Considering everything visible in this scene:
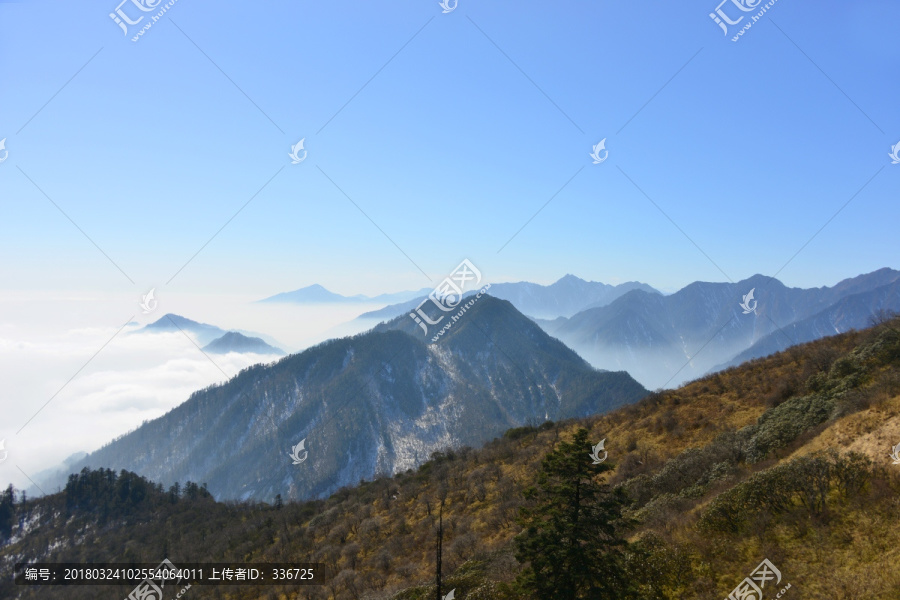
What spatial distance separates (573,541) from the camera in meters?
14.5

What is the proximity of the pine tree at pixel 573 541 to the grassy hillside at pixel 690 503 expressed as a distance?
61 cm

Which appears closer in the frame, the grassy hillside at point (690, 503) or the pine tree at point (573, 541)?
the pine tree at point (573, 541)

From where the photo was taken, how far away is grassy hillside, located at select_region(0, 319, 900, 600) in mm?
15562

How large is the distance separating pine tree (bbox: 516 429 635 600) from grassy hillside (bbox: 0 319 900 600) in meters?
0.61

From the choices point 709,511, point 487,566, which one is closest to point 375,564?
point 487,566

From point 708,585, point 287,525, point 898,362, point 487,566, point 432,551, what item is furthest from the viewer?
point 287,525

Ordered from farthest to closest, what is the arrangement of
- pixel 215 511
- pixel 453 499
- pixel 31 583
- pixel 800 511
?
1. pixel 215 511
2. pixel 31 583
3. pixel 453 499
4. pixel 800 511

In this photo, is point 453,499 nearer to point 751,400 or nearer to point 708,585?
point 751,400

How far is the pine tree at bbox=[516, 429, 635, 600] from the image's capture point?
47.0 ft

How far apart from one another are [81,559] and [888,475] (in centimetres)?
12916

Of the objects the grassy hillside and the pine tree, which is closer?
the pine tree

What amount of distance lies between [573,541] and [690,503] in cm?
1126

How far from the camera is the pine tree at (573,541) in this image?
14328 millimetres

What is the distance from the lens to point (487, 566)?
905 inches
